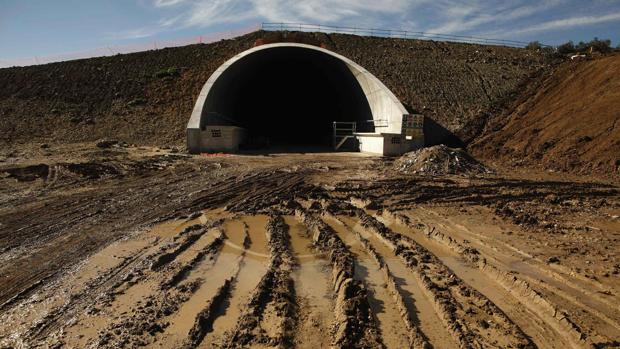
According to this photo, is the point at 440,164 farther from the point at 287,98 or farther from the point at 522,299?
the point at 287,98

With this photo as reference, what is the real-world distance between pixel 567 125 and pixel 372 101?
477 inches

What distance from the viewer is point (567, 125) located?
20.0 meters

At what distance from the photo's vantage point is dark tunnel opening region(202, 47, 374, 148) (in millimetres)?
29594

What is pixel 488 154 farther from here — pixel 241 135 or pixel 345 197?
pixel 241 135

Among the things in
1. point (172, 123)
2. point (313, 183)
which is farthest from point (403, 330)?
point (172, 123)

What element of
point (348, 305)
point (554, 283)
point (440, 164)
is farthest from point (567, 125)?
point (348, 305)

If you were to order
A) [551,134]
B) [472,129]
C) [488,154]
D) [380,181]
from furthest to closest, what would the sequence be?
[472,129]
[488,154]
[551,134]
[380,181]

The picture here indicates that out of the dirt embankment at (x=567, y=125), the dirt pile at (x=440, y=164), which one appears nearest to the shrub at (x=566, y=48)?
the dirt embankment at (x=567, y=125)

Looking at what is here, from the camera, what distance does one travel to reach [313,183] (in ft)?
46.8

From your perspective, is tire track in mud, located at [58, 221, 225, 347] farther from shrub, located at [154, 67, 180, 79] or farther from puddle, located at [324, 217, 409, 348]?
shrub, located at [154, 67, 180, 79]

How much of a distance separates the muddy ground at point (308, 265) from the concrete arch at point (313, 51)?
416 inches

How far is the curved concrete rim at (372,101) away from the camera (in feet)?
81.4

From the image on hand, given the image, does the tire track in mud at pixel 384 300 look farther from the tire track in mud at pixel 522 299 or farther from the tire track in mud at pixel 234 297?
the tire track in mud at pixel 234 297

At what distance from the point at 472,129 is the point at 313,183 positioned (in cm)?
1620
